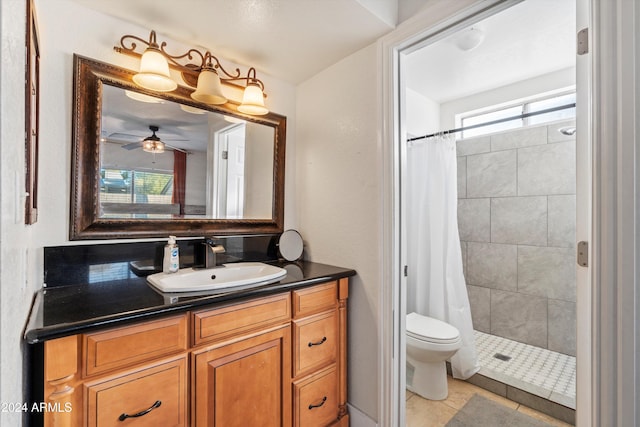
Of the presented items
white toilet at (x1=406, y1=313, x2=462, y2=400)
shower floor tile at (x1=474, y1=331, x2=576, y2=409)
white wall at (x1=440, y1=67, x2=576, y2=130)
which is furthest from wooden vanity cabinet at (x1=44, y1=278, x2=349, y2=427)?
white wall at (x1=440, y1=67, x2=576, y2=130)

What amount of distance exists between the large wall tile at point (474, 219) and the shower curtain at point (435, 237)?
1.40ft

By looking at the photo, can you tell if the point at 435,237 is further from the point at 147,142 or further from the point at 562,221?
the point at 147,142

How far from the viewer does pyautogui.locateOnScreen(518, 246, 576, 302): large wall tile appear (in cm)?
229

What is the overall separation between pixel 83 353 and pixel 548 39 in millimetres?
2882

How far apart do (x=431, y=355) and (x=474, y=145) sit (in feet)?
6.45

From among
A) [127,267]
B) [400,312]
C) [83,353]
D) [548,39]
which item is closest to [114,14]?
[127,267]

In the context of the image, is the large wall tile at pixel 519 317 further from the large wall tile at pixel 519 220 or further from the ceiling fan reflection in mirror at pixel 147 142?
the ceiling fan reflection in mirror at pixel 147 142

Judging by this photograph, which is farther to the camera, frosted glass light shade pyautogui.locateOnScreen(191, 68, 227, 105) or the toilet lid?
the toilet lid

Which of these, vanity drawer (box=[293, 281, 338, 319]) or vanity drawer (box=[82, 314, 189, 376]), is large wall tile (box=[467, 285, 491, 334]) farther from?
vanity drawer (box=[82, 314, 189, 376])

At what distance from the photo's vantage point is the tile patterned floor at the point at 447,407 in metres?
1.73

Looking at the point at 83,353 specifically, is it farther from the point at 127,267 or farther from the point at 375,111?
the point at 375,111

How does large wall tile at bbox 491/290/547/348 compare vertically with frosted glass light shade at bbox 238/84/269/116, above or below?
below

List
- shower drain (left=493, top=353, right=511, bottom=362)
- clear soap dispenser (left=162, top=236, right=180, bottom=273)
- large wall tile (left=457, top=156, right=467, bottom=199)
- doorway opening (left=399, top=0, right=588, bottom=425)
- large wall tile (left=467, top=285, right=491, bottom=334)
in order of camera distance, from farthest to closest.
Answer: large wall tile (left=457, top=156, right=467, bottom=199)
large wall tile (left=467, top=285, right=491, bottom=334)
shower drain (left=493, top=353, right=511, bottom=362)
doorway opening (left=399, top=0, right=588, bottom=425)
clear soap dispenser (left=162, top=236, right=180, bottom=273)

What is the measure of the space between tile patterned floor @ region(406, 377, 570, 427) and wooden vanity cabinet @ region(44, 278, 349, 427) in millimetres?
512
